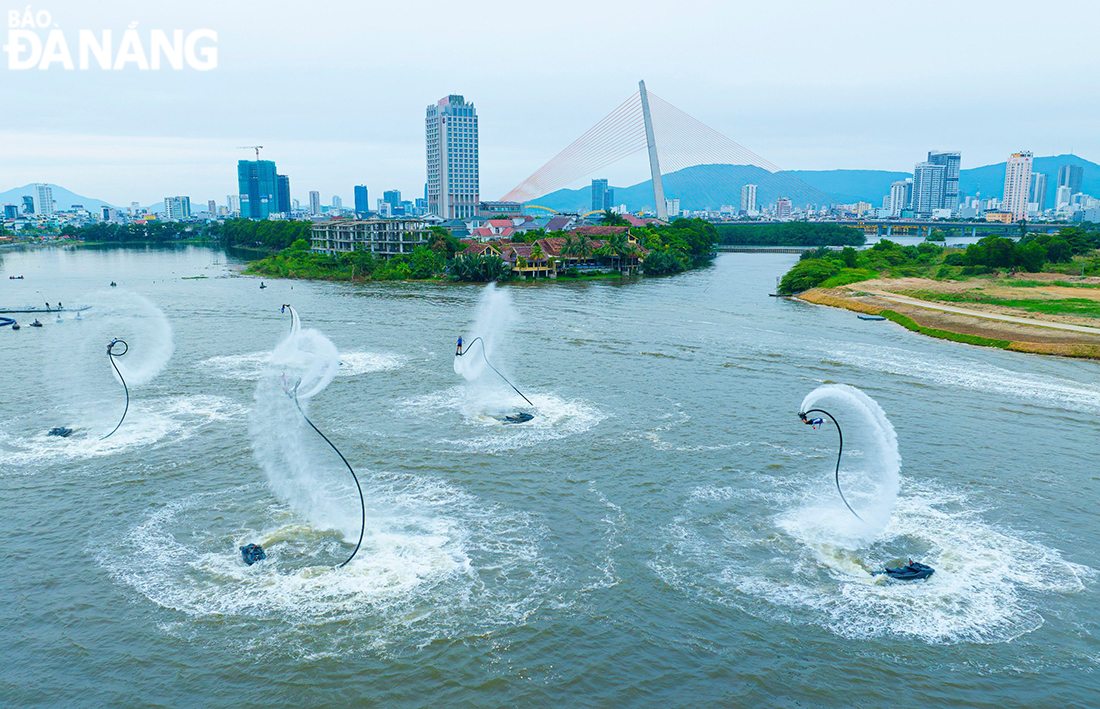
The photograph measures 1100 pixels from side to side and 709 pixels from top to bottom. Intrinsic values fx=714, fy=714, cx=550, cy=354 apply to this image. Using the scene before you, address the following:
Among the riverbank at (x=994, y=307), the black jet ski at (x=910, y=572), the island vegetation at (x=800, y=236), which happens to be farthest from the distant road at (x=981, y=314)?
the island vegetation at (x=800, y=236)

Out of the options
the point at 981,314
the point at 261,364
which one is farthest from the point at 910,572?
the point at 981,314

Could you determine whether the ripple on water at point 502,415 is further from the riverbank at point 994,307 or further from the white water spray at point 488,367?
the riverbank at point 994,307

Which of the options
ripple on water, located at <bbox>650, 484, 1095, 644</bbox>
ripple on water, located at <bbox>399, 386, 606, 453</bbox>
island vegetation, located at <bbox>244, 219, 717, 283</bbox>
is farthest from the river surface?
island vegetation, located at <bbox>244, 219, 717, 283</bbox>

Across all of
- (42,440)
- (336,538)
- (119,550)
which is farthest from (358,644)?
(42,440)

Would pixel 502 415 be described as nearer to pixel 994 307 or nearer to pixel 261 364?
pixel 261 364

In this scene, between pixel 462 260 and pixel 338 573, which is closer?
pixel 338 573

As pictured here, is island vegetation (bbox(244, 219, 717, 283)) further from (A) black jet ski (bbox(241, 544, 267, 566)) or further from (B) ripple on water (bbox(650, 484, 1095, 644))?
(A) black jet ski (bbox(241, 544, 267, 566))
